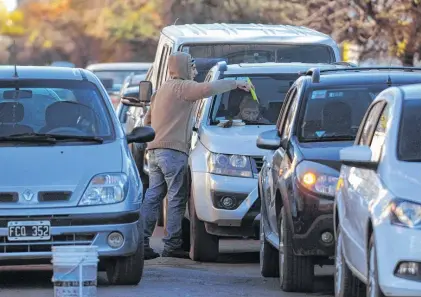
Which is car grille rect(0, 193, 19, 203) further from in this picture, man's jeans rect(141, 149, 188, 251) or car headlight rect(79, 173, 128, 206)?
man's jeans rect(141, 149, 188, 251)

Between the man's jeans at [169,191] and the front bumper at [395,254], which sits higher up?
the front bumper at [395,254]

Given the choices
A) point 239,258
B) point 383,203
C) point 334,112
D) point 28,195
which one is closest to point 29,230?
point 28,195

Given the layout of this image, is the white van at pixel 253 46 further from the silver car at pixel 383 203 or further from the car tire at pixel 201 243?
the silver car at pixel 383 203

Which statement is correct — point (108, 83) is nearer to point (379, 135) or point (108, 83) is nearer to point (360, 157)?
point (379, 135)

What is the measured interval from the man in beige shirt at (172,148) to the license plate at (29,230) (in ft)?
10.1

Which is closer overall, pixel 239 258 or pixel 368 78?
pixel 368 78

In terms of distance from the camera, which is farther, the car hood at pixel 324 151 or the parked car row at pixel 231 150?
the parked car row at pixel 231 150

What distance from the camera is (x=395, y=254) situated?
7.93 m

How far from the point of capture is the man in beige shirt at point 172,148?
14109 millimetres

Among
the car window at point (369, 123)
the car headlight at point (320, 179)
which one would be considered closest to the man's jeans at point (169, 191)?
the car headlight at point (320, 179)

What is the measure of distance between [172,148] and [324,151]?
10.5 ft

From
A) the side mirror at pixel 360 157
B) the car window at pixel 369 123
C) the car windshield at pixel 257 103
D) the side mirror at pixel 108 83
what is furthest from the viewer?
the side mirror at pixel 108 83

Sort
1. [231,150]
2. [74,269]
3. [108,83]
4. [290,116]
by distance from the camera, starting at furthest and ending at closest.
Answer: [108,83] → [231,150] → [290,116] → [74,269]

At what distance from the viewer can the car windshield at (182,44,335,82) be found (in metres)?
16.6
